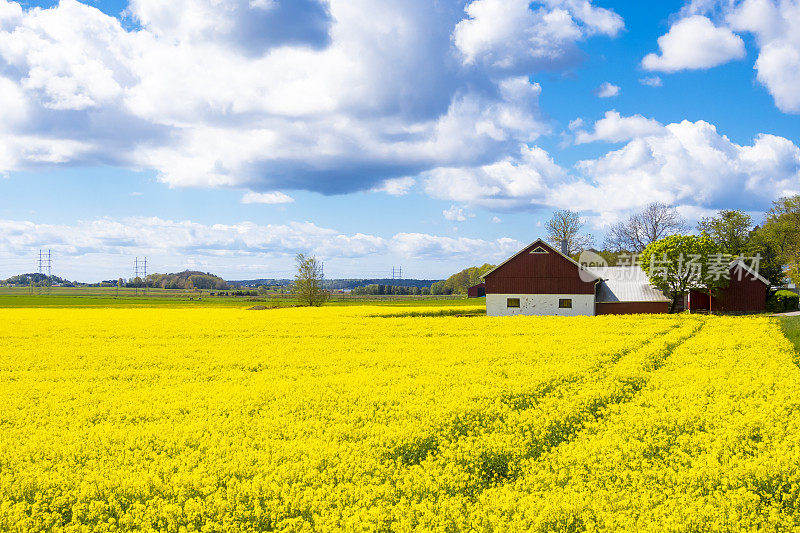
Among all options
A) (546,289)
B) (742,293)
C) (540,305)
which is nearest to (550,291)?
(546,289)

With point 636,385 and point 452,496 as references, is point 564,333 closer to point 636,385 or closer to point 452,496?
point 636,385

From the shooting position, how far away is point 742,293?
63.9m

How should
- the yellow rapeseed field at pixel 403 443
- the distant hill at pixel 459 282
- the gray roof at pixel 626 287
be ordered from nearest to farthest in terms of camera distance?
the yellow rapeseed field at pixel 403 443, the gray roof at pixel 626 287, the distant hill at pixel 459 282

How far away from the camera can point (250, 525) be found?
8508 millimetres

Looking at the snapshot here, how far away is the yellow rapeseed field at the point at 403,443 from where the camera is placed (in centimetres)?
864

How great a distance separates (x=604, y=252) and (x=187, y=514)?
324 feet

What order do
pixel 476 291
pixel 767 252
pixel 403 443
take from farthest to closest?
pixel 476 291 → pixel 767 252 → pixel 403 443

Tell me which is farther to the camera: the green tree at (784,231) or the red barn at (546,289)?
the green tree at (784,231)

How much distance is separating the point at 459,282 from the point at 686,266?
4511 inches

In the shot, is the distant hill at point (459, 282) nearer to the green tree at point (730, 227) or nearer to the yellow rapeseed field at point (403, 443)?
the green tree at point (730, 227)

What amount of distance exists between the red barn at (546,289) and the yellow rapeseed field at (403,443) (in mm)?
36376

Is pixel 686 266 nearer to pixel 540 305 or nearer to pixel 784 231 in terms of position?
pixel 540 305

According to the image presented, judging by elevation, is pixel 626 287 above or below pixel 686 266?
below

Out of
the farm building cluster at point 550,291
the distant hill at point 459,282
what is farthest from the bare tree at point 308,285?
the distant hill at point 459,282
